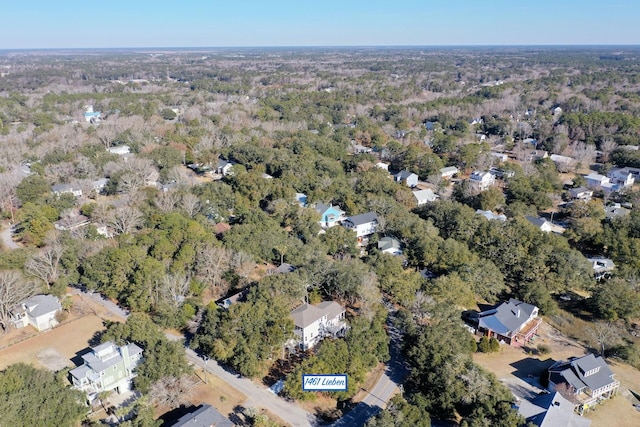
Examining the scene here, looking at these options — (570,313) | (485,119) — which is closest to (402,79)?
(485,119)

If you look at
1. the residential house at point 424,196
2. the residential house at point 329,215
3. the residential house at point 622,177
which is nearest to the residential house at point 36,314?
the residential house at point 329,215

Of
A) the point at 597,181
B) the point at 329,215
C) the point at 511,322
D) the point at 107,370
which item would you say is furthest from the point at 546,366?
the point at 597,181

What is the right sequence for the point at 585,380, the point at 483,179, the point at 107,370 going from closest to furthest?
1. the point at 107,370
2. the point at 585,380
3. the point at 483,179

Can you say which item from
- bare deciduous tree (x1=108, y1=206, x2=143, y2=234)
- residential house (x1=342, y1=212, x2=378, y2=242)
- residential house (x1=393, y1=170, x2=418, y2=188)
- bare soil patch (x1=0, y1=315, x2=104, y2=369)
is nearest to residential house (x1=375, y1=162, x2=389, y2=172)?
residential house (x1=393, y1=170, x2=418, y2=188)

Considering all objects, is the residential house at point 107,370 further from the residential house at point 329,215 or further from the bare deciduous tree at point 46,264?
the residential house at point 329,215

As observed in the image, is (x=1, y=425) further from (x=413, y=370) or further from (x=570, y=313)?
(x=570, y=313)

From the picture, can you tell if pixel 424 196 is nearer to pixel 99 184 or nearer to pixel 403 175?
pixel 403 175
